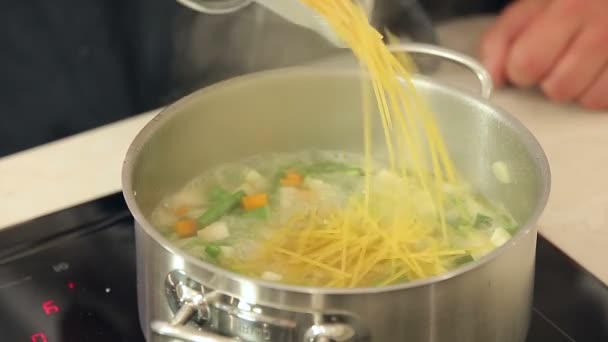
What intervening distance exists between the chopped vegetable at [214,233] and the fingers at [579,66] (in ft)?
1.50

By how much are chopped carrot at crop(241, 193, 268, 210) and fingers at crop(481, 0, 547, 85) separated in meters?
0.37

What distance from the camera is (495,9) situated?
1.30m

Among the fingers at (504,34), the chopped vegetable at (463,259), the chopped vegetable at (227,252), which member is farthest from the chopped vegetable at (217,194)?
the fingers at (504,34)

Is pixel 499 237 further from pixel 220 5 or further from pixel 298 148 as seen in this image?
pixel 220 5

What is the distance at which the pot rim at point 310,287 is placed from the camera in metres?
0.56

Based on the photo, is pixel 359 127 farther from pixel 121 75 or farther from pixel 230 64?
pixel 121 75

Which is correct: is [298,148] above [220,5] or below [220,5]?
below

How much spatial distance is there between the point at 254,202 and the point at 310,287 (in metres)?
0.33

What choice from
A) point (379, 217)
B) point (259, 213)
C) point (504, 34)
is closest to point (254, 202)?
point (259, 213)

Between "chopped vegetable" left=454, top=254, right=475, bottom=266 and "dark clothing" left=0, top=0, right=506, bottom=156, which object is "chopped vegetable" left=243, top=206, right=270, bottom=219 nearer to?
"chopped vegetable" left=454, top=254, right=475, bottom=266

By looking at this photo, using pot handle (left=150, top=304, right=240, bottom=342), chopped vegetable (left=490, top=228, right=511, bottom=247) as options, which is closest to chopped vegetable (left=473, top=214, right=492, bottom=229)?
chopped vegetable (left=490, top=228, right=511, bottom=247)

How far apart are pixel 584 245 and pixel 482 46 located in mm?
365

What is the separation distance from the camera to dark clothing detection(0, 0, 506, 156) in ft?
3.81

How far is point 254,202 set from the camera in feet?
2.91
